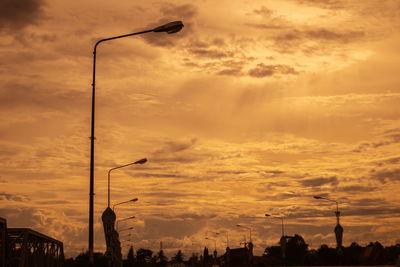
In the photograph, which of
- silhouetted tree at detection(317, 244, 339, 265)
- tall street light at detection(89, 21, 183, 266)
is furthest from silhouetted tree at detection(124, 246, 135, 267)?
tall street light at detection(89, 21, 183, 266)

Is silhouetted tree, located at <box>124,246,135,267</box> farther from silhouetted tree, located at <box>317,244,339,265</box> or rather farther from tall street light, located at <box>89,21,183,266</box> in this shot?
tall street light, located at <box>89,21,183,266</box>

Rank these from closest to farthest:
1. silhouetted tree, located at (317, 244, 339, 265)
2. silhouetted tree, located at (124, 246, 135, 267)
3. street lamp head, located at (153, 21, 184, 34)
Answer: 1. street lamp head, located at (153, 21, 184, 34)
2. silhouetted tree, located at (124, 246, 135, 267)
3. silhouetted tree, located at (317, 244, 339, 265)

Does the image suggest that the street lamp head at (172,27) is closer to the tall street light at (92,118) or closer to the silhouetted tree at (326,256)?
the tall street light at (92,118)

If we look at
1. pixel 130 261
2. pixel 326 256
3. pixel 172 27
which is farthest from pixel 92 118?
pixel 326 256

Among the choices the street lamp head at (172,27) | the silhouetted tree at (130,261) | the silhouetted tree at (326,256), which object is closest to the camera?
the street lamp head at (172,27)

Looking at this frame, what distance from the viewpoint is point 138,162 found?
1875 inches

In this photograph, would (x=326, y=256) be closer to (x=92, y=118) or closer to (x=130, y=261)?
(x=130, y=261)

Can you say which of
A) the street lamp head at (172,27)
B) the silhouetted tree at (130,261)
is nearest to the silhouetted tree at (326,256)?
the silhouetted tree at (130,261)

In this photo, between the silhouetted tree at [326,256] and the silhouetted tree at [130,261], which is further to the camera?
the silhouetted tree at [326,256]

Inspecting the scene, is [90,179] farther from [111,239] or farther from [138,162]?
[138,162]

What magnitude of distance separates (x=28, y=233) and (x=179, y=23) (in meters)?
14.2

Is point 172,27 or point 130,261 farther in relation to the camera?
point 130,261

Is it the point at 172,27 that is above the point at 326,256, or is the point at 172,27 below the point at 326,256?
above

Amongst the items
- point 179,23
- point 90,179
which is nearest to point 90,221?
point 90,179
